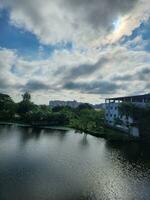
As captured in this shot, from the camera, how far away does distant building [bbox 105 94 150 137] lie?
6282cm

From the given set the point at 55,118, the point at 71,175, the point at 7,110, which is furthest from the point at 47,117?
the point at 71,175

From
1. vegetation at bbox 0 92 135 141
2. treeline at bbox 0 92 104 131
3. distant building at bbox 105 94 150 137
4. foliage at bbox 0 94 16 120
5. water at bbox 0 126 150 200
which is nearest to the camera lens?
water at bbox 0 126 150 200

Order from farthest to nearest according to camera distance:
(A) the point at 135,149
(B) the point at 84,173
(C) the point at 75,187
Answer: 1. (A) the point at 135,149
2. (B) the point at 84,173
3. (C) the point at 75,187

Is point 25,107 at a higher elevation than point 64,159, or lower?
higher

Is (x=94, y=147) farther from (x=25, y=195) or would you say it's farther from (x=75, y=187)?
(x=25, y=195)

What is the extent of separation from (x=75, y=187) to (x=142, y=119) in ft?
138

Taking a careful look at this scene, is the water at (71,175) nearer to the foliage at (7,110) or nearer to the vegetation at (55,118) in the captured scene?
the vegetation at (55,118)

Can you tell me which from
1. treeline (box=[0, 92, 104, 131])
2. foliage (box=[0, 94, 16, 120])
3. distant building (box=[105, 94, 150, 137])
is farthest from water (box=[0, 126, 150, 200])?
foliage (box=[0, 94, 16, 120])

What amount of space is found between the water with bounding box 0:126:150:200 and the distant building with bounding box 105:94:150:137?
72.1 ft

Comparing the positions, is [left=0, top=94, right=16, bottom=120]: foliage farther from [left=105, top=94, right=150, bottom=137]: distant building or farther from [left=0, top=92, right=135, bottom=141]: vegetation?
[left=105, top=94, right=150, bottom=137]: distant building

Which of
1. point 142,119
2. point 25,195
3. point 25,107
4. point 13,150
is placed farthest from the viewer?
point 25,107

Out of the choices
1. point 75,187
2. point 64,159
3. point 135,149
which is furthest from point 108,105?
point 75,187

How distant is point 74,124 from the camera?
81.6 m

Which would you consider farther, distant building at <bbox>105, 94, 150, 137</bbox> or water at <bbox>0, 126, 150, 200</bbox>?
distant building at <bbox>105, 94, 150, 137</bbox>
